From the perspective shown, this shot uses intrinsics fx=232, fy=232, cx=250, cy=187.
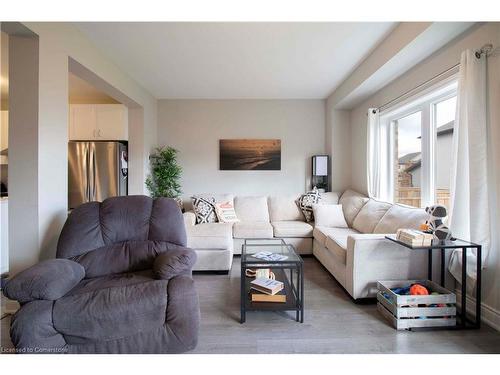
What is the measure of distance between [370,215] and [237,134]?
253 cm

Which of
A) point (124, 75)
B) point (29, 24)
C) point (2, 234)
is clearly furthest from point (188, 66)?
point (2, 234)

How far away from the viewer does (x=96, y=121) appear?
358cm

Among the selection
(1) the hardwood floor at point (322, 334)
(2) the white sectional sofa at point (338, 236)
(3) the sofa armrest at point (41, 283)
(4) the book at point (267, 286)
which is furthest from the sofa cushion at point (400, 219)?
(3) the sofa armrest at point (41, 283)

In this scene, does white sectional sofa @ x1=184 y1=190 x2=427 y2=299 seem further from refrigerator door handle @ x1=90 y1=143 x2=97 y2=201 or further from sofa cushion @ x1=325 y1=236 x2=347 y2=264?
refrigerator door handle @ x1=90 y1=143 x2=97 y2=201

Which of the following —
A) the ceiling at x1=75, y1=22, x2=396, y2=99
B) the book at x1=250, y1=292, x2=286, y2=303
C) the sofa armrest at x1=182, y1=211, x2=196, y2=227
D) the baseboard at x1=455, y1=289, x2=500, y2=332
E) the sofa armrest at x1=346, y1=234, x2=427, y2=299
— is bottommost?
the baseboard at x1=455, y1=289, x2=500, y2=332

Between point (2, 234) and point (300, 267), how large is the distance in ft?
10.8

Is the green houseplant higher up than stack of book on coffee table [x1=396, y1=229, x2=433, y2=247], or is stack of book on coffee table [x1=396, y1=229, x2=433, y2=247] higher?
the green houseplant

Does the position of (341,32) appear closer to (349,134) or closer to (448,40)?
(448,40)

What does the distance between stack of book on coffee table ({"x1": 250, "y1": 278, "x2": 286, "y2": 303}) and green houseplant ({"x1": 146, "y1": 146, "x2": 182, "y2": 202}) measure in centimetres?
238

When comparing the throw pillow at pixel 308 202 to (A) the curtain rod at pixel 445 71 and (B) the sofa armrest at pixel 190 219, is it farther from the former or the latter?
(B) the sofa armrest at pixel 190 219

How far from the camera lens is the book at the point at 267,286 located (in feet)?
6.09

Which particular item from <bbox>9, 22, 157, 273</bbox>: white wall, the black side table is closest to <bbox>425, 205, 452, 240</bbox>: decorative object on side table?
the black side table

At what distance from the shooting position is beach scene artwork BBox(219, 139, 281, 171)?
13.8 ft

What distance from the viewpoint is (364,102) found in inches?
143
